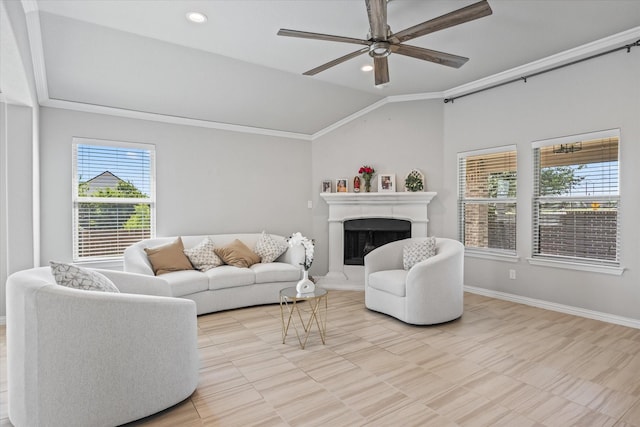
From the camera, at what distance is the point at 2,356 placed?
293 cm

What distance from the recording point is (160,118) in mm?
4812

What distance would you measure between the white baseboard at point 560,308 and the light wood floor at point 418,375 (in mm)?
110

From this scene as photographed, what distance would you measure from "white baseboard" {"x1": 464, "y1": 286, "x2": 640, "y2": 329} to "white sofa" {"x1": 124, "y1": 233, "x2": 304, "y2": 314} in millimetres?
2589

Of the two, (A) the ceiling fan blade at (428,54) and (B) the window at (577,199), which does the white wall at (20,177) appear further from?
(B) the window at (577,199)

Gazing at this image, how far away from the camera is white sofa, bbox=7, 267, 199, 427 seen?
182 cm

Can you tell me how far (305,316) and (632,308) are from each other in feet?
11.1

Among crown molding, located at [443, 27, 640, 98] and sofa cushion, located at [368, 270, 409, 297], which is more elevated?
crown molding, located at [443, 27, 640, 98]

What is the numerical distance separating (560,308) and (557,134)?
6.68 ft

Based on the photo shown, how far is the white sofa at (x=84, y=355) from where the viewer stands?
182cm

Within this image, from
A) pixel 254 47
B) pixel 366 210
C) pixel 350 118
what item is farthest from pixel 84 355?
pixel 350 118

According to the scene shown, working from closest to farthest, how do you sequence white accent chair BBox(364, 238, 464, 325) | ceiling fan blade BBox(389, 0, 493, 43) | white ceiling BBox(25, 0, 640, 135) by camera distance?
ceiling fan blade BBox(389, 0, 493, 43), white ceiling BBox(25, 0, 640, 135), white accent chair BBox(364, 238, 464, 325)

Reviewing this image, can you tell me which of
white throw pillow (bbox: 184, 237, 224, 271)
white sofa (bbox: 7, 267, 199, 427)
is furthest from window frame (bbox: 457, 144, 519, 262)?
white sofa (bbox: 7, 267, 199, 427)

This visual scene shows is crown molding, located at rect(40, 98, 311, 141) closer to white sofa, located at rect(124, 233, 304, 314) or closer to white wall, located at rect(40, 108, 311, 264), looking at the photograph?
white wall, located at rect(40, 108, 311, 264)

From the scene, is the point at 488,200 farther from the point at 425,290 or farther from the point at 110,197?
the point at 110,197
